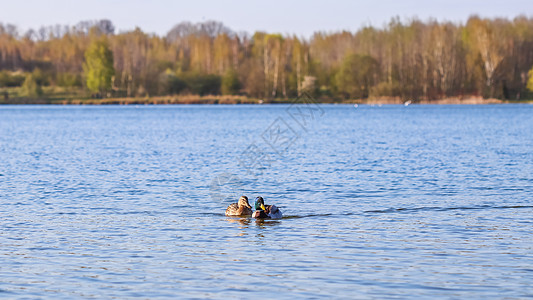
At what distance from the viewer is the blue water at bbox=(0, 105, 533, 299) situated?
49.2 feet

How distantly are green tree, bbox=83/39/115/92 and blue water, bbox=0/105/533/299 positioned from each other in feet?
374

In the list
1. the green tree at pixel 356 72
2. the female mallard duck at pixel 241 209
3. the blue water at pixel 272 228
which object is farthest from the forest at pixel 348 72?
the female mallard duck at pixel 241 209

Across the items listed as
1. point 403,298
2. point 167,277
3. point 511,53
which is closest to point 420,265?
point 403,298

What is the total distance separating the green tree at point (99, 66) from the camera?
157000 mm

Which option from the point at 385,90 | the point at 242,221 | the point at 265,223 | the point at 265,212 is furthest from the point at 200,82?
the point at 265,223

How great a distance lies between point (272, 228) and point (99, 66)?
141 metres

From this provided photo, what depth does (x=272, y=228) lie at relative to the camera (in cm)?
2122

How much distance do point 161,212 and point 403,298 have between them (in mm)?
11932

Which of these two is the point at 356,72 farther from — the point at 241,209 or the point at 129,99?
the point at 241,209

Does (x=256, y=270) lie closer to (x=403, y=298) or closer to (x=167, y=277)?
(x=167, y=277)

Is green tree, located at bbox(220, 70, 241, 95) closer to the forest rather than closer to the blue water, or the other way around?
the forest

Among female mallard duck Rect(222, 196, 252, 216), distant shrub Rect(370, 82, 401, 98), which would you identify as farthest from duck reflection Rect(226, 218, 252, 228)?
distant shrub Rect(370, 82, 401, 98)

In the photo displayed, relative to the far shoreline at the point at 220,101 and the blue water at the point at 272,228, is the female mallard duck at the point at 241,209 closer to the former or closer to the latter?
the blue water at the point at 272,228

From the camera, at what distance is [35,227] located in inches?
832
